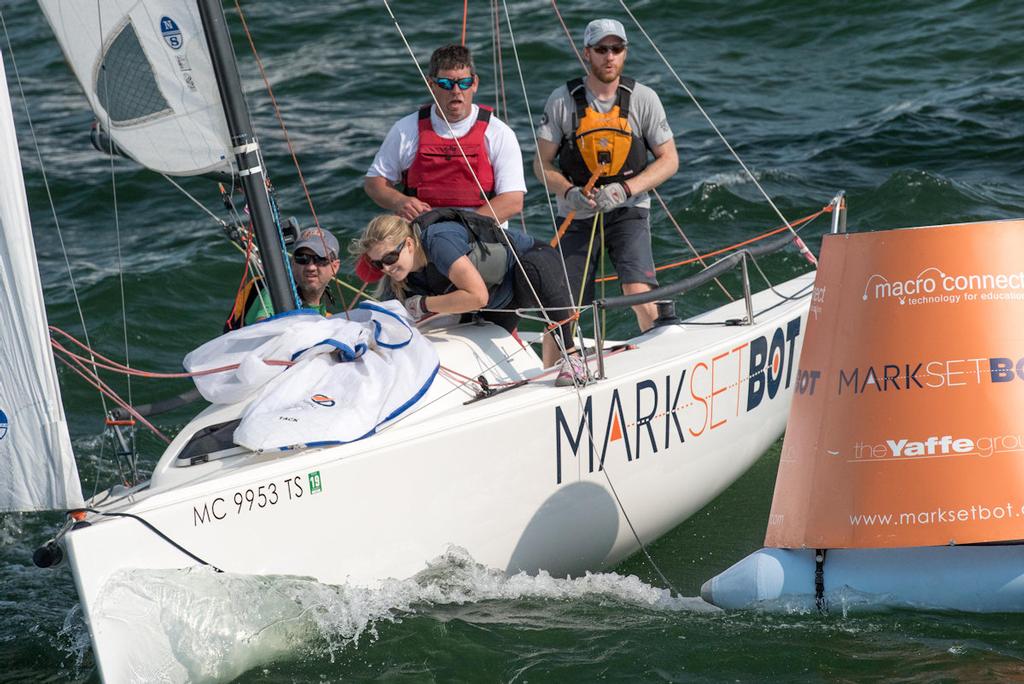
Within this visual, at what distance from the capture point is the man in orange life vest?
4.52 metres

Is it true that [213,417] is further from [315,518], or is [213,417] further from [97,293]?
[97,293]

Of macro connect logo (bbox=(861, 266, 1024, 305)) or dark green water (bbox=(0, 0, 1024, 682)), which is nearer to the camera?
macro connect logo (bbox=(861, 266, 1024, 305))

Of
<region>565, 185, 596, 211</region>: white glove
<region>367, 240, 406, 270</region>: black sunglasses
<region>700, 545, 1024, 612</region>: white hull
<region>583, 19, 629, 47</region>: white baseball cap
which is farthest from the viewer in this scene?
<region>565, 185, 596, 211</region>: white glove

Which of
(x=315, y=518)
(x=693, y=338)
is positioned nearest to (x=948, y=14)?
(x=693, y=338)

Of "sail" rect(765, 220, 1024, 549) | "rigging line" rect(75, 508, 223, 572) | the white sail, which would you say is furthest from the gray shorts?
the white sail

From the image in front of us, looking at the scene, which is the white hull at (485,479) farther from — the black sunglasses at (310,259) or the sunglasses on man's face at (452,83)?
the sunglasses on man's face at (452,83)

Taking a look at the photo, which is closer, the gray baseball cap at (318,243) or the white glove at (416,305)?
the white glove at (416,305)

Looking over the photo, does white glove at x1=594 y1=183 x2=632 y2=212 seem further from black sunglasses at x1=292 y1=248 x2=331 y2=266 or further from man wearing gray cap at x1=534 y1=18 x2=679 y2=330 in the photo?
black sunglasses at x1=292 y1=248 x2=331 y2=266

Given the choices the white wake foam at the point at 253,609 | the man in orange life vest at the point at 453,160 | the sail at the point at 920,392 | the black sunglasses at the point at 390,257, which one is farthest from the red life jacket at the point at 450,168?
the sail at the point at 920,392

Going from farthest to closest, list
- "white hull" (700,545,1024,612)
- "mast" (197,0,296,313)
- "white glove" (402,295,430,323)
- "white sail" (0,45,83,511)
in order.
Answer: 1. "mast" (197,0,296,313)
2. "white glove" (402,295,430,323)
3. "white hull" (700,545,1024,612)
4. "white sail" (0,45,83,511)

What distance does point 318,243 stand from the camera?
448 cm

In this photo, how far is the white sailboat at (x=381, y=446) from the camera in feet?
10.1

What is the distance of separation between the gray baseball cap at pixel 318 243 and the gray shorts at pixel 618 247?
1.04m

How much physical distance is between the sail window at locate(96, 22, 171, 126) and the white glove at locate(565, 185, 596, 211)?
5.21 feet
